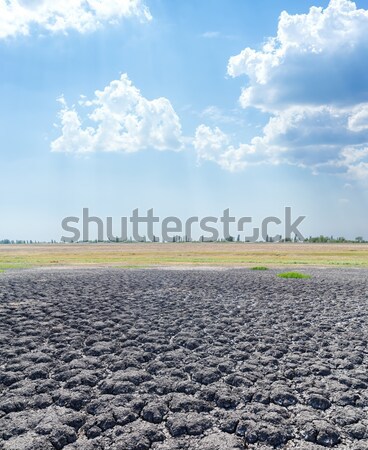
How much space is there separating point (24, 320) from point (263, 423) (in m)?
9.38

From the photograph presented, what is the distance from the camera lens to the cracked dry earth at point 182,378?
568cm

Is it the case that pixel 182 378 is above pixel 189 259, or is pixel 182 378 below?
above

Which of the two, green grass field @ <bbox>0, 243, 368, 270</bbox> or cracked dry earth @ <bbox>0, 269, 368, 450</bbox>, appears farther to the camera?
green grass field @ <bbox>0, 243, 368, 270</bbox>

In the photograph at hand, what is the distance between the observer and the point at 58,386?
743 cm

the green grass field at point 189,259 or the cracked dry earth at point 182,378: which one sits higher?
the cracked dry earth at point 182,378

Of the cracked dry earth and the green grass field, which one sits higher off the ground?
the cracked dry earth

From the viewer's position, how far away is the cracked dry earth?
18.6 feet

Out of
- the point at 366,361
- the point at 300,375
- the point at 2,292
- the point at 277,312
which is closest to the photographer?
the point at 300,375

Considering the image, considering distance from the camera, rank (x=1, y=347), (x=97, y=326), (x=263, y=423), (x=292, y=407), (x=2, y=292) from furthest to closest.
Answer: (x=2, y=292) → (x=97, y=326) → (x=1, y=347) → (x=292, y=407) → (x=263, y=423)

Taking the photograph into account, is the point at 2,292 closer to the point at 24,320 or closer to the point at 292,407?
the point at 24,320

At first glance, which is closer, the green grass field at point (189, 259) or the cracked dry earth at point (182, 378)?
the cracked dry earth at point (182, 378)

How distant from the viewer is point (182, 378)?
7840mm

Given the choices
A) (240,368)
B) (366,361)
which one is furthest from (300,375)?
(366,361)

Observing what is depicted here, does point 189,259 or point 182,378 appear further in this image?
point 189,259
